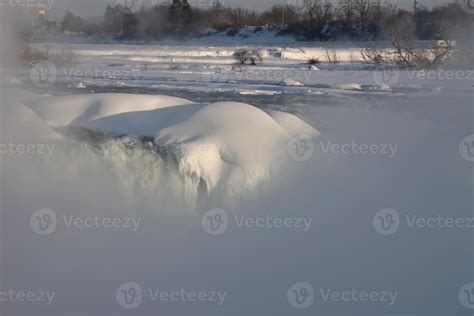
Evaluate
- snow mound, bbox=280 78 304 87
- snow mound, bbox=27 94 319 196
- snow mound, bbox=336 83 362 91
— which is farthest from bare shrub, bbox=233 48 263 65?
snow mound, bbox=27 94 319 196

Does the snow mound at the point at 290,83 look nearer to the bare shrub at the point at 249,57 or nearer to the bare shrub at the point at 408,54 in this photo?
the bare shrub at the point at 408,54

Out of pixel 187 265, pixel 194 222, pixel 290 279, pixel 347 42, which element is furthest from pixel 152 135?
pixel 347 42

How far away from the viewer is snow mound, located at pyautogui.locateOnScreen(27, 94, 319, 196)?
6.36 meters

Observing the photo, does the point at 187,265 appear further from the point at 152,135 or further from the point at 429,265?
the point at 429,265

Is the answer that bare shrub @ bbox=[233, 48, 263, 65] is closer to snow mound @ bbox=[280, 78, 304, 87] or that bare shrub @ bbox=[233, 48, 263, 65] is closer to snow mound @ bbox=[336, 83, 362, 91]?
snow mound @ bbox=[280, 78, 304, 87]

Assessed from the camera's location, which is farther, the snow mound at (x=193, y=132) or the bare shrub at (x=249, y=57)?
the bare shrub at (x=249, y=57)

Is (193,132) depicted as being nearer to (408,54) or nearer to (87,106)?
(87,106)

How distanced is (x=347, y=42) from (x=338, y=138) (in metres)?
27.5

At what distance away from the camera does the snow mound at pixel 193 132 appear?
6.36 meters

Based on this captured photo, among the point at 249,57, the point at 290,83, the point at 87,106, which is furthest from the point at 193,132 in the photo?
the point at 249,57

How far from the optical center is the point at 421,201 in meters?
6.48

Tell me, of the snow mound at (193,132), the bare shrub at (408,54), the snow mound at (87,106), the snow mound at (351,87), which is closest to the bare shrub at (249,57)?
the bare shrub at (408,54)

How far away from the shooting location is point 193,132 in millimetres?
6629

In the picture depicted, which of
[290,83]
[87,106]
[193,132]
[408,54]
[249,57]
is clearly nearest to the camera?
[193,132]
